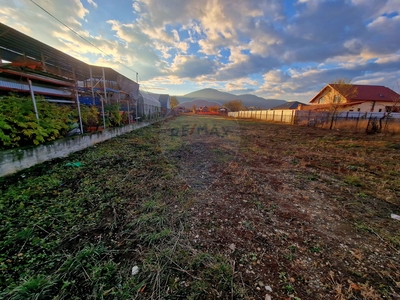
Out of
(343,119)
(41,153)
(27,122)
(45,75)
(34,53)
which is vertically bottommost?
(41,153)

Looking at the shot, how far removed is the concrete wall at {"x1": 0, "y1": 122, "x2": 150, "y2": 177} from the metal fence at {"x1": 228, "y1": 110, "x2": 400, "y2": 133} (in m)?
15.8

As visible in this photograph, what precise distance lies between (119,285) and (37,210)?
1.82 metres

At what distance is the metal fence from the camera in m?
10.3

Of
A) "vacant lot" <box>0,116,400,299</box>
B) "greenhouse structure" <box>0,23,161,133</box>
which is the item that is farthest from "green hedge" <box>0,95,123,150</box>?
"vacant lot" <box>0,116,400,299</box>

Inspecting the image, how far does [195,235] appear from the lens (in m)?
1.92

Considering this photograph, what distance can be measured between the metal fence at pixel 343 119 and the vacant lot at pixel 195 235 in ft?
33.1

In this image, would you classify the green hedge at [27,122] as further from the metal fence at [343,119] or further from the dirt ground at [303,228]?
the metal fence at [343,119]

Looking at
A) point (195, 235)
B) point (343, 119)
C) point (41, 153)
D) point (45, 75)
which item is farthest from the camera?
point (343, 119)

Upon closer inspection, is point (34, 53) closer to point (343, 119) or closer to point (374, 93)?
point (343, 119)

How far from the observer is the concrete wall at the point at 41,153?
3085 millimetres

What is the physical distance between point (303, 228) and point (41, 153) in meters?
5.50

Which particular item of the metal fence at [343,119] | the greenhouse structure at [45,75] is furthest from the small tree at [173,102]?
the greenhouse structure at [45,75]

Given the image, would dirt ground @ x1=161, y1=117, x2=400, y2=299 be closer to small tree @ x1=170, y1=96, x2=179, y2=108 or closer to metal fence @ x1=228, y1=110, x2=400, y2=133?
metal fence @ x1=228, y1=110, x2=400, y2=133

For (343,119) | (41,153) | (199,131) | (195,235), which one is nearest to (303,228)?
(195,235)
